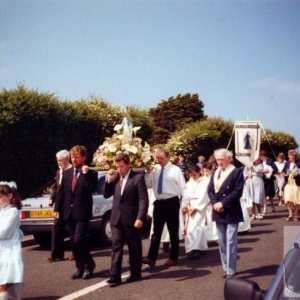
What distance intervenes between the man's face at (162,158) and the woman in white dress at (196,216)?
3.47ft

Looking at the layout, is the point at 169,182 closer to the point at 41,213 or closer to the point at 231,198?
the point at 231,198

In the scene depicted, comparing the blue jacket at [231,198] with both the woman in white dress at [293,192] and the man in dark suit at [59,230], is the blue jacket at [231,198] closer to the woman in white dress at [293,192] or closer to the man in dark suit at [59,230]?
the man in dark suit at [59,230]

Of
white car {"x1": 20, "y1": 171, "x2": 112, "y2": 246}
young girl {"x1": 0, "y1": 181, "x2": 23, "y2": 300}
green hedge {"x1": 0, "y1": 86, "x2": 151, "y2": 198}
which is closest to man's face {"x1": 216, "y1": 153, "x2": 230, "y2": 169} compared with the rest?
young girl {"x1": 0, "y1": 181, "x2": 23, "y2": 300}

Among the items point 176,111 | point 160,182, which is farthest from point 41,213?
point 176,111

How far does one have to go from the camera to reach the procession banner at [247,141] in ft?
64.3

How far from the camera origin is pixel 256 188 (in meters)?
14.0

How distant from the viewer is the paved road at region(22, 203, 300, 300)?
20.9ft

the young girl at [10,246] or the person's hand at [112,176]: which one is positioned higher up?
the person's hand at [112,176]

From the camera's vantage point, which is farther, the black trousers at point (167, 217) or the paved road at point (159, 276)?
the black trousers at point (167, 217)

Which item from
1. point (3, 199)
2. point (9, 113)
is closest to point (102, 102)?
point (9, 113)

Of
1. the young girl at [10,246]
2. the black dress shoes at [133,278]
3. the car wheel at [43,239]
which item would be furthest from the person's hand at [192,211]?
the young girl at [10,246]

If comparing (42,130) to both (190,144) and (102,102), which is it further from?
(190,144)

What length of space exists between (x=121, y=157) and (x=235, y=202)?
1.83m

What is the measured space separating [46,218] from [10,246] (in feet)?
15.0
